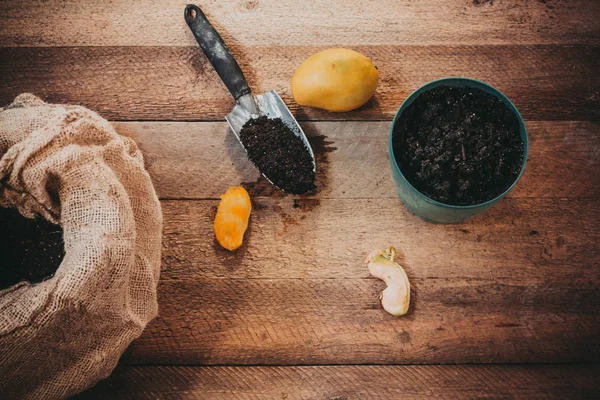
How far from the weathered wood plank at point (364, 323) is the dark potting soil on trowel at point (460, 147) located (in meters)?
0.22

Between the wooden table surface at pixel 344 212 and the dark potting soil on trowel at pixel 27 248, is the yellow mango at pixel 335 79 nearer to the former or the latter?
the wooden table surface at pixel 344 212

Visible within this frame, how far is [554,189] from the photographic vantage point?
0.91 meters

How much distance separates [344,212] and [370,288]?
157 millimetres

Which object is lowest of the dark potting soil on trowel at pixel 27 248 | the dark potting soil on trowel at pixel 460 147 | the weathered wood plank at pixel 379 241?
the weathered wood plank at pixel 379 241

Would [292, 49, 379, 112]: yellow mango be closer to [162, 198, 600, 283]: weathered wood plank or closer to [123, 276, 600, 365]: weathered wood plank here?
[162, 198, 600, 283]: weathered wood plank

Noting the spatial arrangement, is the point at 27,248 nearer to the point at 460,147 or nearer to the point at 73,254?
the point at 73,254

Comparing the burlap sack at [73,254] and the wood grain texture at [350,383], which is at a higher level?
the burlap sack at [73,254]

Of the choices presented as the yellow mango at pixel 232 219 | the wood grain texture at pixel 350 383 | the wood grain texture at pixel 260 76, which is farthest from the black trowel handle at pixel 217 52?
the wood grain texture at pixel 350 383

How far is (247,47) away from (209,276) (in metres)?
0.49

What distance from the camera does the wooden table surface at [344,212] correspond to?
843 mm

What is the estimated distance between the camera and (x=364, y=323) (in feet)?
2.80

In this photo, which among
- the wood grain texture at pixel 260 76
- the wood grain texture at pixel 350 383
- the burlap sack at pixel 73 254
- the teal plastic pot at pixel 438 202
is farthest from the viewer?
the wood grain texture at pixel 260 76

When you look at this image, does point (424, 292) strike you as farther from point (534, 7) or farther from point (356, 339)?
point (534, 7)

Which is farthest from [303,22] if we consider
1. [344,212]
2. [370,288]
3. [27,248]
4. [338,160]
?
[27,248]
